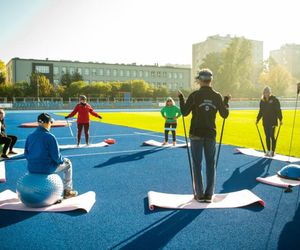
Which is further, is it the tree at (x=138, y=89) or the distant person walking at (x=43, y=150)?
the tree at (x=138, y=89)

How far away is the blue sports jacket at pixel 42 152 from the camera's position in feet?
18.9

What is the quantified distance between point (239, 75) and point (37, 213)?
282 feet

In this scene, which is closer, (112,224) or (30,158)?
(112,224)

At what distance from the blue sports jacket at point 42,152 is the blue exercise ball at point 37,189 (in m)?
0.12

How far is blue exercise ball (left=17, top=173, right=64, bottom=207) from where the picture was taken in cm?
577

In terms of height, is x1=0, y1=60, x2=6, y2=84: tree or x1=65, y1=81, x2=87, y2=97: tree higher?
x1=0, y1=60, x2=6, y2=84: tree

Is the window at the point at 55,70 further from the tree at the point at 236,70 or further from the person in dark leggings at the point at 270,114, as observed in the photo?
the person in dark leggings at the point at 270,114

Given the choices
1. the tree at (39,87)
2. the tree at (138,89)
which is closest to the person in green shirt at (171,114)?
the tree at (39,87)

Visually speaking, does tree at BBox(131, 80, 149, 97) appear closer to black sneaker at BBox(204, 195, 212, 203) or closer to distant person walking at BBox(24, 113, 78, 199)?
black sneaker at BBox(204, 195, 212, 203)

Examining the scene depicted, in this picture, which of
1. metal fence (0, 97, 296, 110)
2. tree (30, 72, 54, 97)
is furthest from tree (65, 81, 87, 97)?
metal fence (0, 97, 296, 110)

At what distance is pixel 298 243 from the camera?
15.2 ft

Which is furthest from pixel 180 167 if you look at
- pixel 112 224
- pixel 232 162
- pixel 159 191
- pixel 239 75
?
pixel 239 75

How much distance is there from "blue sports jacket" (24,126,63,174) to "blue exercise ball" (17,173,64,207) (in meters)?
0.12

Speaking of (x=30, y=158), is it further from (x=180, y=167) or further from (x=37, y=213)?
(x=180, y=167)
